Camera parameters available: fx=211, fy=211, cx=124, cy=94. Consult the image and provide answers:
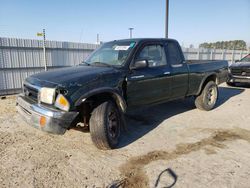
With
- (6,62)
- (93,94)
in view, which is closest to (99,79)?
(93,94)

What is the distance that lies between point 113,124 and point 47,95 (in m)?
1.22

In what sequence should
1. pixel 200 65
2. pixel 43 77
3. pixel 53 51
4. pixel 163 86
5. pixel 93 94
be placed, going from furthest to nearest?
pixel 53 51, pixel 200 65, pixel 163 86, pixel 43 77, pixel 93 94

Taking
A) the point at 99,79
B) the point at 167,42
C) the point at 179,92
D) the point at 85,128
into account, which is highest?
the point at 167,42

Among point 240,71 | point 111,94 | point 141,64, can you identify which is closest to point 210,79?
point 141,64

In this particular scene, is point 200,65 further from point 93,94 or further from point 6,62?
point 6,62

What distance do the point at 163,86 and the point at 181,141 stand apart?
1213mm

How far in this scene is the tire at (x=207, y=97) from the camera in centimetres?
590

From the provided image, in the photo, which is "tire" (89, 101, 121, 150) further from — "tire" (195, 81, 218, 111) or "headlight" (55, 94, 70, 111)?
"tire" (195, 81, 218, 111)

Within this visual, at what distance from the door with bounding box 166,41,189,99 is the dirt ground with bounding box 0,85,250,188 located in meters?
0.77

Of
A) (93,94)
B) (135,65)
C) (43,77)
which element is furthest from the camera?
(135,65)

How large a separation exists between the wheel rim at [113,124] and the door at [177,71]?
5.75ft

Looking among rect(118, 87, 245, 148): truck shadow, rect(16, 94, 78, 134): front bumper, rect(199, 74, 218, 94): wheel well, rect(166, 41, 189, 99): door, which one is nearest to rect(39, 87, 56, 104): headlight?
rect(16, 94, 78, 134): front bumper

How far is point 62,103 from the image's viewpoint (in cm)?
304

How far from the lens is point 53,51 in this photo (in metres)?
10.1
